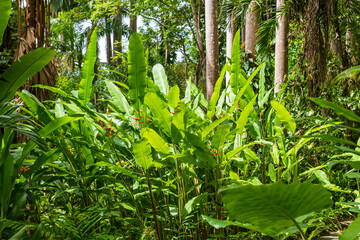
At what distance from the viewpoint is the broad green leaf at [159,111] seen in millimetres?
1497

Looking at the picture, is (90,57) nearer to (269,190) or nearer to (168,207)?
(168,207)

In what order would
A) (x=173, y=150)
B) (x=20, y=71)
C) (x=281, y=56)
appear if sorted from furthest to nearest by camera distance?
(x=281, y=56) → (x=173, y=150) → (x=20, y=71)

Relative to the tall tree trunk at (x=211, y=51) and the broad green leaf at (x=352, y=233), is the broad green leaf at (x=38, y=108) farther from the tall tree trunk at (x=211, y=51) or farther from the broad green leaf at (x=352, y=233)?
the tall tree trunk at (x=211, y=51)

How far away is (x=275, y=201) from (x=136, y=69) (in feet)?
3.54

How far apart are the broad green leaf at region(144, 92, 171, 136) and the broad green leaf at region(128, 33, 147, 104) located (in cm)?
15

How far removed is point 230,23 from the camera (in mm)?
6633

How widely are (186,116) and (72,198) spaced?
1110mm

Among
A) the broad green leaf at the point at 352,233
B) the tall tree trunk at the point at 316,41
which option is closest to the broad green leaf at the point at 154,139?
the broad green leaf at the point at 352,233

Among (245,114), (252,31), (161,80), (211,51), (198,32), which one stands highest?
(198,32)

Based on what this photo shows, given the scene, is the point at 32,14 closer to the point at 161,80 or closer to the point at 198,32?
the point at 161,80

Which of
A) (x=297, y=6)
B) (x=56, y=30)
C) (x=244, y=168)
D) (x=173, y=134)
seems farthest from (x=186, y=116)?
(x=56, y=30)

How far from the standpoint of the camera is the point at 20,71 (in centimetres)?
159

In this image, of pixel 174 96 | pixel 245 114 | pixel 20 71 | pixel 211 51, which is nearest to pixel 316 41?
pixel 211 51

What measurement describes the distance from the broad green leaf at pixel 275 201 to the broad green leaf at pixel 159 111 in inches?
31.7
